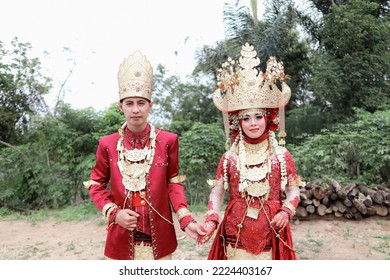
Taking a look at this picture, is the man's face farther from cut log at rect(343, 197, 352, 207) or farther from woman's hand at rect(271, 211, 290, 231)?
cut log at rect(343, 197, 352, 207)

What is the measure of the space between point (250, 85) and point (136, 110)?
2.68ft

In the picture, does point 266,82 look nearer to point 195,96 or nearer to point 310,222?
point 310,222

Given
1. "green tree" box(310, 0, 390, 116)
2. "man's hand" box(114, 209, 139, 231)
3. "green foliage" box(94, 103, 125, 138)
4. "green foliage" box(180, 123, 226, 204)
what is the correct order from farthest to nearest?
"green tree" box(310, 0, 390, 116) → "green foliage" box(94, 103, 125, 138) → "green foliage" box(180, 123, 226, 204) → "man's hand" box(114, 209, 139, 231)

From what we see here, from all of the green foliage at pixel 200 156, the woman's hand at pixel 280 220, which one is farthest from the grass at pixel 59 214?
the woman's hand at pixel 280 220

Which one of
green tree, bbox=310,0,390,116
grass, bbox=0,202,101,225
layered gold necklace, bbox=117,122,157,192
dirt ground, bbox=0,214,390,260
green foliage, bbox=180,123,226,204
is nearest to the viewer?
layered gold necklace, bbox=117,122,157,192

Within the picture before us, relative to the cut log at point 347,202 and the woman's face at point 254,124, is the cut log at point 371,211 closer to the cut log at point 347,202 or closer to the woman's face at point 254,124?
the cut log at point 347,202

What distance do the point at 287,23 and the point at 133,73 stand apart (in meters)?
8.55

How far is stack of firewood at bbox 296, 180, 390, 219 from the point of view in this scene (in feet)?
17.7

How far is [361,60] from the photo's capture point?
8.73m

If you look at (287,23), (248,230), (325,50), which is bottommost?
(248,230)

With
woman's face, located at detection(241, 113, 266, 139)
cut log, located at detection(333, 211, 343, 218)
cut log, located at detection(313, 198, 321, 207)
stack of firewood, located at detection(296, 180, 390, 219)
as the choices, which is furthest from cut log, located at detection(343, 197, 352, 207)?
woman's face, located at detection(241, 113, 266, 139)

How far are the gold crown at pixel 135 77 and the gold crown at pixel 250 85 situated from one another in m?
0.52

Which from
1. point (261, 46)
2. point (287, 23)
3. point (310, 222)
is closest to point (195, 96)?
point (261, 46)

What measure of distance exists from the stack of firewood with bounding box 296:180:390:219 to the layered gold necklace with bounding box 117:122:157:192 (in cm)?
381
